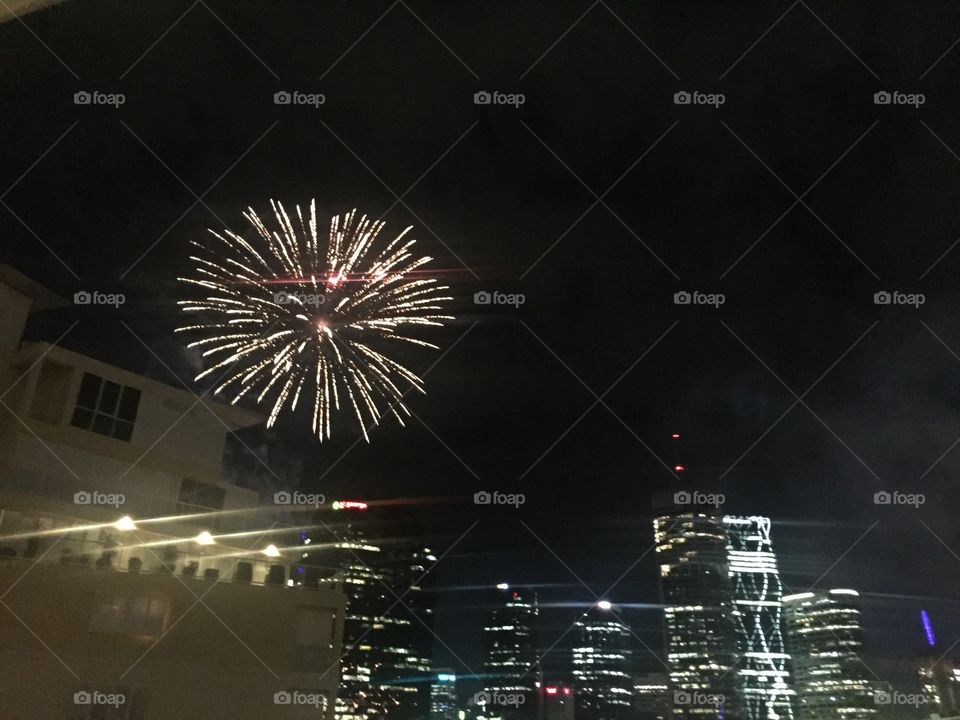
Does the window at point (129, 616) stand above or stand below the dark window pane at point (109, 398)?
below

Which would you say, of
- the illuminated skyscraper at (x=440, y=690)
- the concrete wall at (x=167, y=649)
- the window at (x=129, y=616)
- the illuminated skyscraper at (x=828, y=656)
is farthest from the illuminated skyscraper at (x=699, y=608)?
the window at (x=129, y=616)

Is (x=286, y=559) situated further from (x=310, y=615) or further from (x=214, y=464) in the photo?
(x=214, y=464)

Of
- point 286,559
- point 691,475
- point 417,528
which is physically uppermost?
point 417,528

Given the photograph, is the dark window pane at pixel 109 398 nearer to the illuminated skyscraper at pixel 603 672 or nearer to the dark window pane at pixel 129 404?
the dark window pane at pixel 129 404

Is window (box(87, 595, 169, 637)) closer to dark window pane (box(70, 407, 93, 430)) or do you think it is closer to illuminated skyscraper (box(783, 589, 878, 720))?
dark window pane (box(70, 407, 93, 430))

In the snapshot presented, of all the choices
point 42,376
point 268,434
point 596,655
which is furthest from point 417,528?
point 42,376

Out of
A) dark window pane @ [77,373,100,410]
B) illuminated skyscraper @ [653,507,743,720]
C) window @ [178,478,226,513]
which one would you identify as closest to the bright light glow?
window @ [178,478,226,513]
